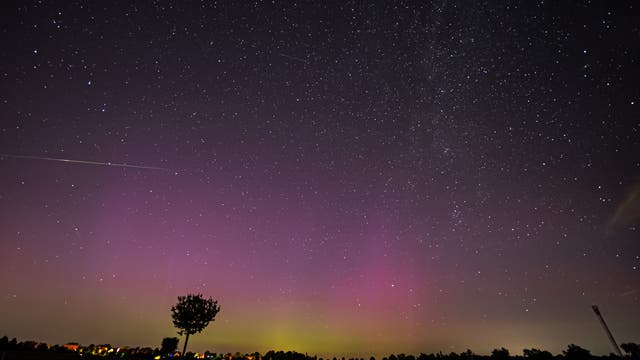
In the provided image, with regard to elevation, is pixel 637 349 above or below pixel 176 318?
below

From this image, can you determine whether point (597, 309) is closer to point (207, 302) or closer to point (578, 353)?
point (578, 353)

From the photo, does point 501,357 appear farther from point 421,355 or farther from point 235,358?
point 235,358

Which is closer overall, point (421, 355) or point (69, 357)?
point (69, 357)

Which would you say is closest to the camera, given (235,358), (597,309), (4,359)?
(4,359)

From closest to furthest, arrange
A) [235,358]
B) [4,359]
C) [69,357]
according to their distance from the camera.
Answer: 1. [4,359]
2. [69,357]
3. [235,358]

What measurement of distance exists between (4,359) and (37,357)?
10.5 feet

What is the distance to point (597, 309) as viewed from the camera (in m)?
18.7

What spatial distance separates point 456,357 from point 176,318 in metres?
30.8

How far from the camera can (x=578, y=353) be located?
1099 inches

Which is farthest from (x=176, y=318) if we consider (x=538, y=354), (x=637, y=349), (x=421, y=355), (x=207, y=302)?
(x=637, y=349)

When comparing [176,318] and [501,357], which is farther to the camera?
[176,318]

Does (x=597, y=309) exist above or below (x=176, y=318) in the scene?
below

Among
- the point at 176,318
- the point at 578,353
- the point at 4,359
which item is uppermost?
the point at 176,318

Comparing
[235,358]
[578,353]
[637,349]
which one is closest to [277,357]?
[235,358]
